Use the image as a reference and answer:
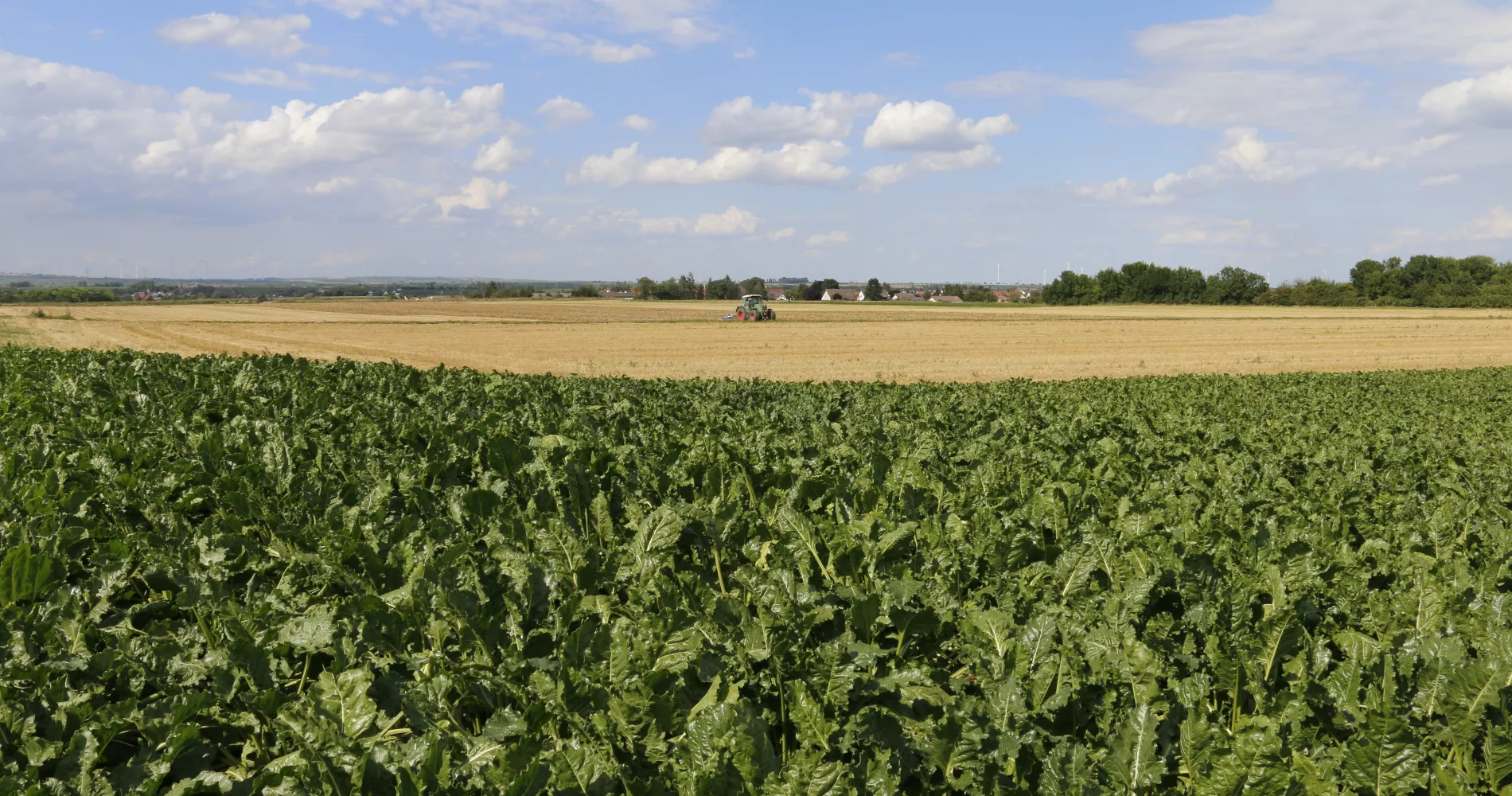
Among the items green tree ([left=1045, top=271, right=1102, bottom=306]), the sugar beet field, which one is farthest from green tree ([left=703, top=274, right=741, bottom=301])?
the sugar beet field

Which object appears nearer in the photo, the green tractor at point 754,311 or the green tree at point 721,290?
the green tractor at point 754,311

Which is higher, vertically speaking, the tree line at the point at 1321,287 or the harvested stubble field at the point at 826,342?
the tree line at the point at 1321,287

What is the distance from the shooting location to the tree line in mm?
100938

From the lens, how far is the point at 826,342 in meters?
44.7

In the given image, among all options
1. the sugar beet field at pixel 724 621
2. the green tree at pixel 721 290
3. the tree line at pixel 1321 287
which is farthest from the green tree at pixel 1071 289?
Result: the sugar beet field at pixel 724 621

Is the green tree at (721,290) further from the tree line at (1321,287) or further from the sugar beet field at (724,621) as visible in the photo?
the sugar beet field at (724,621)

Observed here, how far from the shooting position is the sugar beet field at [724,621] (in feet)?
7.54

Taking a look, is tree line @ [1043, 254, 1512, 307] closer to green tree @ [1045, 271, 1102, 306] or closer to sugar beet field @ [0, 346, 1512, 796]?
green tree @ [1045, 271, 1102, 306]

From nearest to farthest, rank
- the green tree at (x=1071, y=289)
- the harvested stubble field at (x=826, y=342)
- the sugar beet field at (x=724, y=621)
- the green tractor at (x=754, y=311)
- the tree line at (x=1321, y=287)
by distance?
the sugar beet field at (x=724, y=621) < the harvested stubble field at (x=826, y=342) < the green tractor at (x=754, y=311) < the tree line at (x=1321, y=287) < the green tree at (x=1071, y=289)

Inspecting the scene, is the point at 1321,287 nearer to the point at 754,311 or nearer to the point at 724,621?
the point at 754,311

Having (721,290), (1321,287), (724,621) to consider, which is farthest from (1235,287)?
(724,621)

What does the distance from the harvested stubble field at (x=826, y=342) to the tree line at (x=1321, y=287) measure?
3789 cm

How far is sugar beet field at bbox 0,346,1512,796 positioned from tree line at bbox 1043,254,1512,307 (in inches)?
4658

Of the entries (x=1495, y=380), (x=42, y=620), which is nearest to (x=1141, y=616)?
(x=42, y=620)
